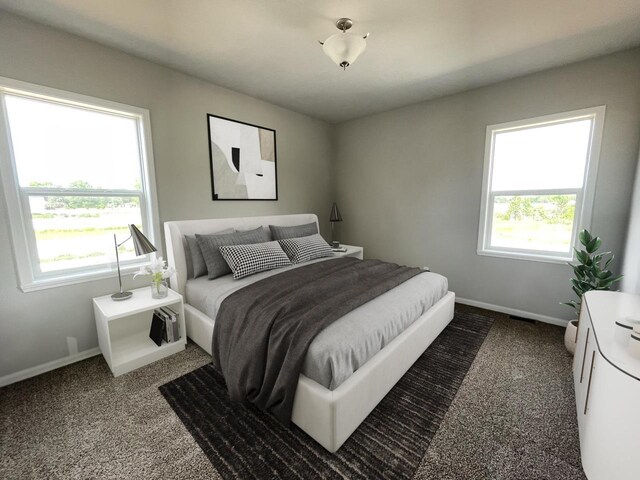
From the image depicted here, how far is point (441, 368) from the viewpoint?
6.85 feet

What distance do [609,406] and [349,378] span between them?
107 centimetres

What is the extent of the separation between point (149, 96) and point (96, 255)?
1.52m

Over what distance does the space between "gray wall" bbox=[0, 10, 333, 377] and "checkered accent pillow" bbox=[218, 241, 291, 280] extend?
79 cm

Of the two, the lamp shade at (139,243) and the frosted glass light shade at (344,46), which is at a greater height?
the frosted glass light shade at (344,46)

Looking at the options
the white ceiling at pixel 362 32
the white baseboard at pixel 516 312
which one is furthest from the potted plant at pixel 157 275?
the white baseboard at pixel 516 312

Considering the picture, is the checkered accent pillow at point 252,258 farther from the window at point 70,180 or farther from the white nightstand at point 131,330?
the window at point 70,180

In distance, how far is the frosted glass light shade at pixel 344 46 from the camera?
1735 mm

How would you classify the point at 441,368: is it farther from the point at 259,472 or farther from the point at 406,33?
the point at 406,33

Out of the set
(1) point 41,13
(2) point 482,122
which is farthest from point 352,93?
(1) point 41,13

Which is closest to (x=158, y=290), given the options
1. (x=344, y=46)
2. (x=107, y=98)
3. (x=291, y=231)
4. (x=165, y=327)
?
(x=165, y=327)

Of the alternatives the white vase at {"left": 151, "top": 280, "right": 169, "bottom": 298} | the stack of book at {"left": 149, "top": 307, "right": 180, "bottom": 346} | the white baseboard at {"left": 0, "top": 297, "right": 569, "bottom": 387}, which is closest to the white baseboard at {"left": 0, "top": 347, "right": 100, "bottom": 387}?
the white baseboard at {"left": 0, "top": 297, "right": 569, "bottom": 387}

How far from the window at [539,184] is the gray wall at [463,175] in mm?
84

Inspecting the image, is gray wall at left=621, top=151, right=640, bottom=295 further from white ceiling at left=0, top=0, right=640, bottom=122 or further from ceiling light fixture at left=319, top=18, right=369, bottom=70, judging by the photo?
ceiling light fixture at left=319, top=18, right=369, bottom=70

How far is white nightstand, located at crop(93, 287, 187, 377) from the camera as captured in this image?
6.63 ft
